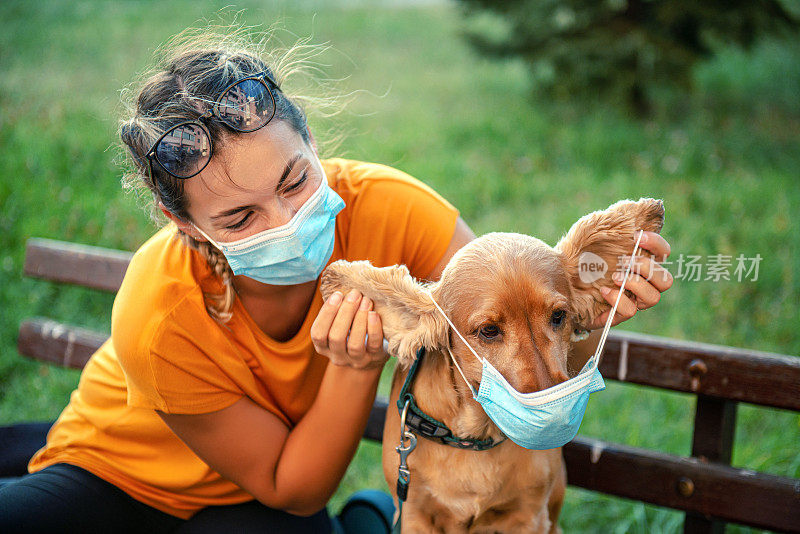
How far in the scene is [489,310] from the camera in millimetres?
1645

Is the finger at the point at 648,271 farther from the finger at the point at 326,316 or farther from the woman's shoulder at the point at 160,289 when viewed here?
the woman's shoulder at the point at 160,289

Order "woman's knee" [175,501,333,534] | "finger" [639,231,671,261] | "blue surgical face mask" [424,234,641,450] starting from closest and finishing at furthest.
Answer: "blue surgical face mask" [424,234,641,450] < "finger" [639,231,671,261] < "woman's knee" [175,501,333,534]

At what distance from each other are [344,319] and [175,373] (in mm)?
598

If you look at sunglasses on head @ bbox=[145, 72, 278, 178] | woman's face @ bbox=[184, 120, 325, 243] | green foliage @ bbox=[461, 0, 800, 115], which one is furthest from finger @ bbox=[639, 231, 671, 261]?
green foliage @ bbox=[461, 0, 800, 115]

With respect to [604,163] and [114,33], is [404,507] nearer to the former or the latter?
[604,163]

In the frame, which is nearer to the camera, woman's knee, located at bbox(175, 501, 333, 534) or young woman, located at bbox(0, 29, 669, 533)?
young woman, located at bbox(0, 29, 669, 533)

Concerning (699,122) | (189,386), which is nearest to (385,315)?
(189,386)

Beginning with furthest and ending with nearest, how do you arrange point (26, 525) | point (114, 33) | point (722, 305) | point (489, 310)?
point (114, 33) < point (722, 305) < point (26, 525) < point (489, 310)

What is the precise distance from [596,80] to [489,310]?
15.1ft

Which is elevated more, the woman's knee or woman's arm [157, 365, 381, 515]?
woman's arm [157, 365, 381, 515]

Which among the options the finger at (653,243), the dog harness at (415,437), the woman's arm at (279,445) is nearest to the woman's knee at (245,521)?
the woman's arm at (279,445)

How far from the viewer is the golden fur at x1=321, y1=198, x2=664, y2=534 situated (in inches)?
64.8

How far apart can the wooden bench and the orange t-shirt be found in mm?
811

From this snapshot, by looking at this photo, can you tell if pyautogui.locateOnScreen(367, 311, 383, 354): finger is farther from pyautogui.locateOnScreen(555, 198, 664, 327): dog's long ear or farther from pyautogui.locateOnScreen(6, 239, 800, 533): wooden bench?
pyautogui.locateOnScreen(6, 239, 800, 533): wooden bench
